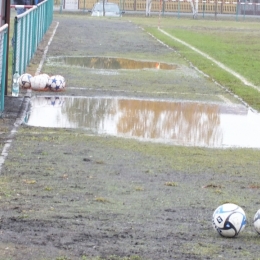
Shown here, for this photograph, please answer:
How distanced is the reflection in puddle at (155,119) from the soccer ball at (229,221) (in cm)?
523

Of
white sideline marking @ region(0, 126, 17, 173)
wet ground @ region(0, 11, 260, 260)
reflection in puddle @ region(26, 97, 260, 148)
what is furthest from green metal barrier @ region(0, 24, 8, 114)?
white sideline marking @ region(0, 126, 17, 173)

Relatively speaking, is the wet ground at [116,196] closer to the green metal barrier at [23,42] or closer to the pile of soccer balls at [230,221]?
the pile of soccer balls at [230,221]

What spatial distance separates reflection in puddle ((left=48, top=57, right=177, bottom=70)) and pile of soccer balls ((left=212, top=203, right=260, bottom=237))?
16513 mm

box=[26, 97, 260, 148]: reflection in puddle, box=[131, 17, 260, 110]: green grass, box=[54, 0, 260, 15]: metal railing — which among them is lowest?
box=[54, 0, 260, 15]: metal railing

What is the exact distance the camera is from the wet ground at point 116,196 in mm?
7051

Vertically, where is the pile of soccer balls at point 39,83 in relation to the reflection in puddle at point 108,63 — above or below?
above

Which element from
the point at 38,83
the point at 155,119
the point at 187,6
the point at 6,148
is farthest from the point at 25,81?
the point at 187,6

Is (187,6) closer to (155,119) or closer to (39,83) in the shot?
(39,83)

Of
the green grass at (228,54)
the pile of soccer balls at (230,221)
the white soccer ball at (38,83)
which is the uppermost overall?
the pile of soccer balls at (230,221)

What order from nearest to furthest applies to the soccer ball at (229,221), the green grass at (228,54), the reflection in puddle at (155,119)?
the soccer ball at (229,221)
the reflection in puddle at (155,119)
the green grass at (228,54)

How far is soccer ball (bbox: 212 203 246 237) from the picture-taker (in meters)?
7.46

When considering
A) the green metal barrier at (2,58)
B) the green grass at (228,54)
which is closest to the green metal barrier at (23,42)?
the green metal barrier at (2,58)

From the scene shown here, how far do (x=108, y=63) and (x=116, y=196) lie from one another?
54.4ft

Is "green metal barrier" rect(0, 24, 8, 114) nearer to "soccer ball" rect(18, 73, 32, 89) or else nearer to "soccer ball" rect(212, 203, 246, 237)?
"soccer ball" rect(18, 73, 32, 89)
